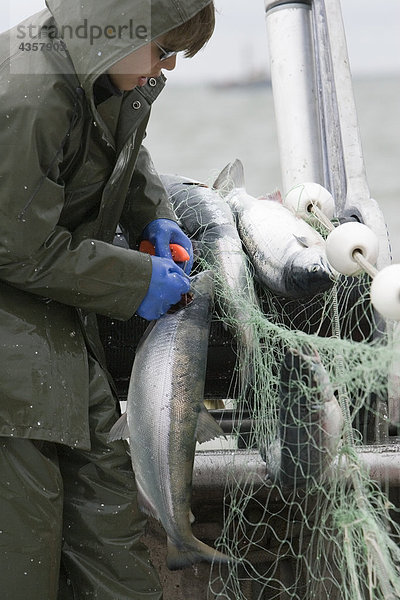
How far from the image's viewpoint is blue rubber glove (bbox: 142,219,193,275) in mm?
3242

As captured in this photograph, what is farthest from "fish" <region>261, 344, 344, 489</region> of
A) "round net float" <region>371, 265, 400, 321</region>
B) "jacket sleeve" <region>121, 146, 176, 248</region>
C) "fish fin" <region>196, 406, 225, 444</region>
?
"jacket sleeve" <region>121, 146, 176, 248</region>

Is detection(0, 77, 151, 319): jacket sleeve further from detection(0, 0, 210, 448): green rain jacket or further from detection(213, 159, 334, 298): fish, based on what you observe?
detection(213, 159, 334, 298): fish

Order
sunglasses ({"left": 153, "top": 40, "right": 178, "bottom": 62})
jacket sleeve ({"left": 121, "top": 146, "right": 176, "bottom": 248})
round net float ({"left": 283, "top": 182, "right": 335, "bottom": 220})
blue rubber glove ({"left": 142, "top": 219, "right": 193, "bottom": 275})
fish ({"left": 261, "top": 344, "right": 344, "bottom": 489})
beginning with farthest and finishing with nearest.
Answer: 1. round net float ({"left": 283, "top": 182, "right": 335, "bottom": 220})
2. jacket sleeve ({"left": 121, "top": 146, "right": 176, "bottom": 248})
3. blue rubber glove ({"left": 142, "top": 219, "right": 193, "bottom": 275})
4. sunglasses ({"left": 153, "top": 40, "right": 178, "bottom": 62})
5. fish ({"left": 261, "top": 344, "right": 344, "bottom": 489})

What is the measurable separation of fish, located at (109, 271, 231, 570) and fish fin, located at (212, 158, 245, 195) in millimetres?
1253

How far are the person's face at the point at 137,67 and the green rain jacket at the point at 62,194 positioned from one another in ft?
0.29

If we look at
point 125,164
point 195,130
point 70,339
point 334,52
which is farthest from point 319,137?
point 195,130

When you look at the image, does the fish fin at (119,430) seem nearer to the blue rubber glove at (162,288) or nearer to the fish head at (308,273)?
the blue rubber glove at (162,288)

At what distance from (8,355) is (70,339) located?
0.25 meters

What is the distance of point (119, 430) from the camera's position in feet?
9.68

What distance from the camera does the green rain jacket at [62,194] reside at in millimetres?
2514

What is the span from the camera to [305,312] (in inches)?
140

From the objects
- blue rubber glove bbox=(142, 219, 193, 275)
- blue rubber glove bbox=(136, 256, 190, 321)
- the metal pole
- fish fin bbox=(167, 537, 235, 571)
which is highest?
the metal pole

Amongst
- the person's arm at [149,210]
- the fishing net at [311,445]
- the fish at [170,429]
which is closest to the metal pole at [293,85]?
the fishing net at [311,445]

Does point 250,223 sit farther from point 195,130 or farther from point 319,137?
point 195,130
